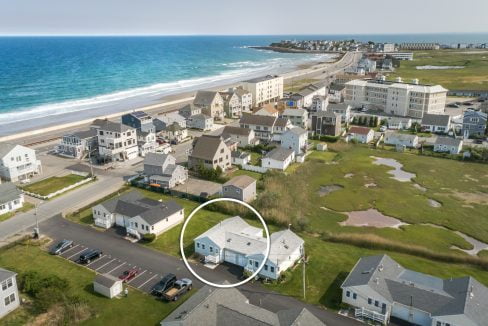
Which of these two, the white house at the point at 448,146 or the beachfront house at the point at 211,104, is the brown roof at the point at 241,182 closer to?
the white house at the point at 448,146

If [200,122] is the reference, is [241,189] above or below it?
below

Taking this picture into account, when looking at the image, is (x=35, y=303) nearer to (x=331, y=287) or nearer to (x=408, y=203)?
(x=331, y=287)

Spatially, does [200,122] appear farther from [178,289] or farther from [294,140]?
[178,289]

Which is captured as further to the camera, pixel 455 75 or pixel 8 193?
pixel 455 75

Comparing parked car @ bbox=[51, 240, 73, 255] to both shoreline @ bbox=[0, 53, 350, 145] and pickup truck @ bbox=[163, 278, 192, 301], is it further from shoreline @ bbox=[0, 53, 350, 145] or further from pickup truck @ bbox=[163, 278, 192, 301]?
shoreline @ bbox=[0, 53, 350, 145]

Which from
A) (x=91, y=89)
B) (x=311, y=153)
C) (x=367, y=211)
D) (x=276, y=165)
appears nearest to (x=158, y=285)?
(x=367, y=211)

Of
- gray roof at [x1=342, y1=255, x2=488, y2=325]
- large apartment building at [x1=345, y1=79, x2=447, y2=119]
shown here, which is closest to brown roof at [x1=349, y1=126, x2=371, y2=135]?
large apartment building at [x1=345, y1=79, x2=447, y2=119]

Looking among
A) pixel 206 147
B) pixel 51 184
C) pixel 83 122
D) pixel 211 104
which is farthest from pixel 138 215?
pixel 83 122
